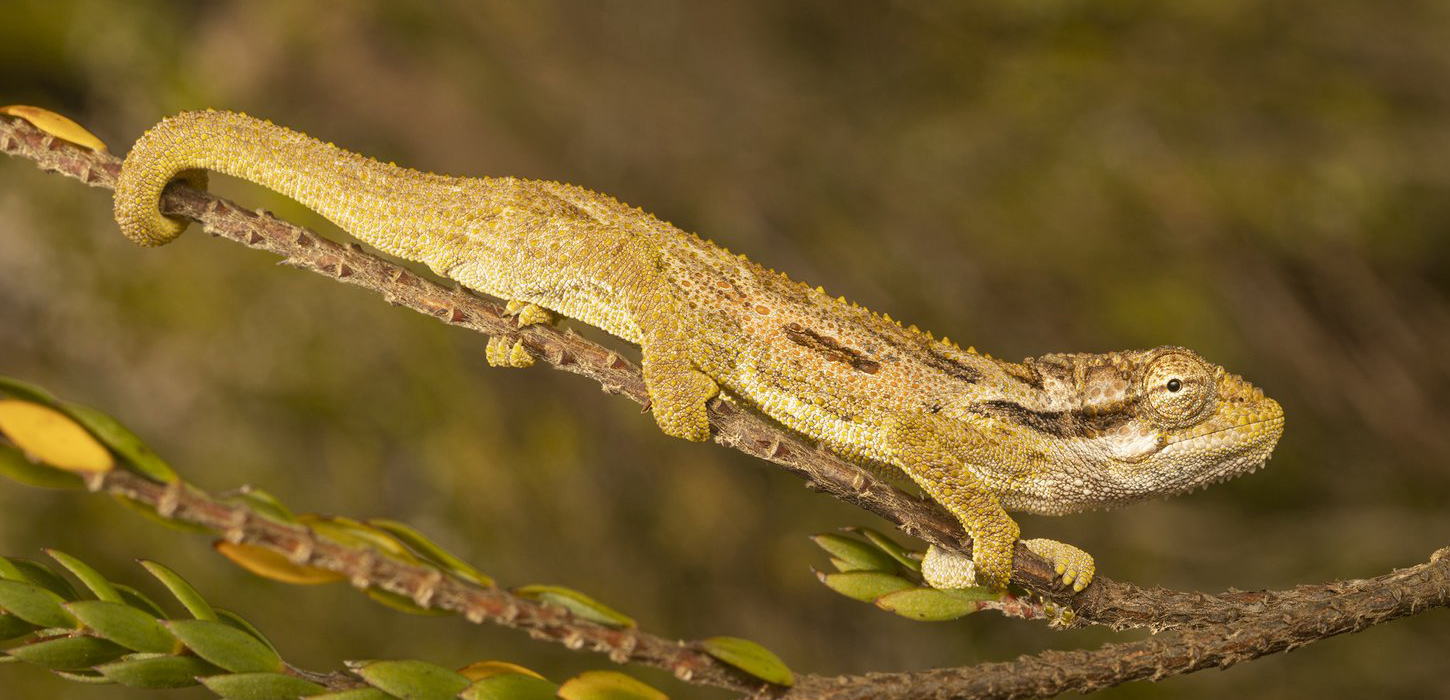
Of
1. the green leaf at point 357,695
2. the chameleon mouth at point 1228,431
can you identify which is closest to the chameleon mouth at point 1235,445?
the chameleon mouth at point 1228,431

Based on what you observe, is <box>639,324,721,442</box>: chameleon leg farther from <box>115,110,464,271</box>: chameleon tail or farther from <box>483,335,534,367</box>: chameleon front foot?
<box>115,110,464,271</box>: chameleon tail

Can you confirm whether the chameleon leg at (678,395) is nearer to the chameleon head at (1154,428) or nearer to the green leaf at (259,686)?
the chameleon head at (1154,428)

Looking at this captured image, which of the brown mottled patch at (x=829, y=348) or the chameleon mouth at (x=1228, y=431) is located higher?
the brown mottled patch at (x=829, y=348)

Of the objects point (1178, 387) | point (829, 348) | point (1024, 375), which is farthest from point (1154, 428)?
point (829, 348)

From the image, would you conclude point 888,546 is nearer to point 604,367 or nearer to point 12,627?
point 604,367

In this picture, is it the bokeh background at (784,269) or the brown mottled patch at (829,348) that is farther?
the bokeh background at (784,269)

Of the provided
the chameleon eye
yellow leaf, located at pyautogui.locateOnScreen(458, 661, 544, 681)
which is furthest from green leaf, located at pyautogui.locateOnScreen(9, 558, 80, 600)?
the chameleon eye
